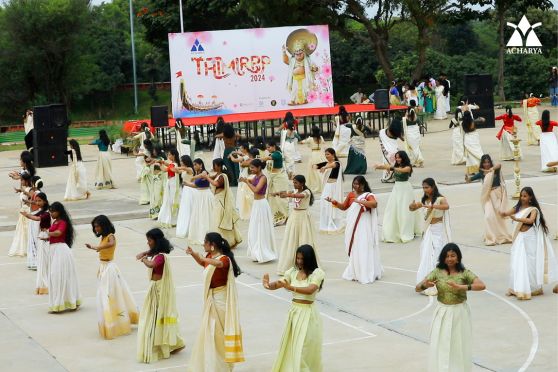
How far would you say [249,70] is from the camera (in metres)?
37.8

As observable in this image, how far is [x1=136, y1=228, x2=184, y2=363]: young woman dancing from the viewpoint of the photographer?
12.0m

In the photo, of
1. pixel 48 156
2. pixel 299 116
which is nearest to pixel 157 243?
pixel 48 156

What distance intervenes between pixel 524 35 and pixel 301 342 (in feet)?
150

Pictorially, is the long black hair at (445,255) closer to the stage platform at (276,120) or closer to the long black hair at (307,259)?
the long black hair at (307,259)

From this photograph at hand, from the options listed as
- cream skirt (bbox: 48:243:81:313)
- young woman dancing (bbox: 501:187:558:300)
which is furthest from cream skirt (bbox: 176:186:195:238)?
young woman dancing (bbox: 501:187:558:300)

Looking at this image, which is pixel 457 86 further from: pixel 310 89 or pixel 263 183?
pixel 263 183

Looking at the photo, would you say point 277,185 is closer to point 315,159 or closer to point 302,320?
point 315,159

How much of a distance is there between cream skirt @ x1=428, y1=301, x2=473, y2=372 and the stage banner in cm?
2626

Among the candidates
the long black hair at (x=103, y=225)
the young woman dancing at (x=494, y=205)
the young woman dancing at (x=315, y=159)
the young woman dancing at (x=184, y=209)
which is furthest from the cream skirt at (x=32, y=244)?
the young woman dancing at (x=315, y=159)

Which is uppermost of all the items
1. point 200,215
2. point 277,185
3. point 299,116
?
point 299,116

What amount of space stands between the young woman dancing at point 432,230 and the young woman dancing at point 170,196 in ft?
23.1

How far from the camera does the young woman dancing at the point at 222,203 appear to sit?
57.7ft

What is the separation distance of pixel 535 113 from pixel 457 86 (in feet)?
63.6

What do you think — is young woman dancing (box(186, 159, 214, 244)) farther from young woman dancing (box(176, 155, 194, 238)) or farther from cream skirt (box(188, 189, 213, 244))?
young woman dancing (box(176, 155, 194, 238))
